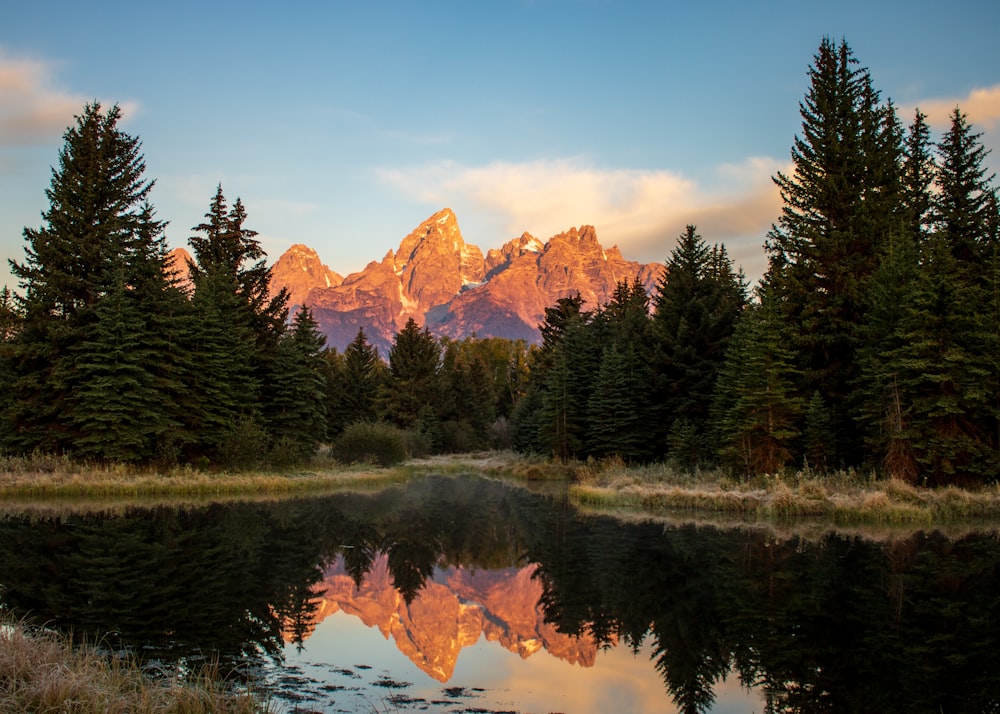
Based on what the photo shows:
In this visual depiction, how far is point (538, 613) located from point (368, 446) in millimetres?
40418

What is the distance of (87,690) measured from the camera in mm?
5781

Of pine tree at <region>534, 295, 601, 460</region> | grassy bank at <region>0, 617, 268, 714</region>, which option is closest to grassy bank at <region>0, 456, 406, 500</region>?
pine tree at <region>534, 295, 601, 460</region>

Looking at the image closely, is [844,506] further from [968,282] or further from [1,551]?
[1,551]

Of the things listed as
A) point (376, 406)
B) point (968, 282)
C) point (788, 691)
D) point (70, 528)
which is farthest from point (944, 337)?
point (376, 406)

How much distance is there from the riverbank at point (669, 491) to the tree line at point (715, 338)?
1.72m

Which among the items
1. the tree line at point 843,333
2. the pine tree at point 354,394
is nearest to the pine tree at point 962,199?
the tree line at point 843,333

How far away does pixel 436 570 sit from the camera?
651 inches

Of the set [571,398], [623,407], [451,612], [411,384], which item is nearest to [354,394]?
[411,384]

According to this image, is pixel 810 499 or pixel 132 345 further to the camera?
pixel 132 345

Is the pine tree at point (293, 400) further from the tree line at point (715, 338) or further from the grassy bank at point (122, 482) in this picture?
the grassy bank at point (122, 482)

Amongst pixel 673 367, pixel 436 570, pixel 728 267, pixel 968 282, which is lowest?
pixel 436 570

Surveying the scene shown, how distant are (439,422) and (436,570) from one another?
224 feet

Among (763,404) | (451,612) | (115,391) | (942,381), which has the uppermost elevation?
(942,381)

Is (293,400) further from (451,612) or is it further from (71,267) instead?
(451,612)
